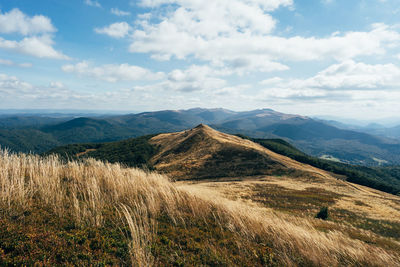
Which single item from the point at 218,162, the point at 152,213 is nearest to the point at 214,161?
the point at 218,162

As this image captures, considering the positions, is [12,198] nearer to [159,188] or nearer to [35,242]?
[35,242]

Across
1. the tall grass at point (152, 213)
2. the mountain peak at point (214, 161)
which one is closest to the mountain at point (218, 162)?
the mountain peak at point (214, 161)

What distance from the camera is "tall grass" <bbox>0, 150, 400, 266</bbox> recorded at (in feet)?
20.9

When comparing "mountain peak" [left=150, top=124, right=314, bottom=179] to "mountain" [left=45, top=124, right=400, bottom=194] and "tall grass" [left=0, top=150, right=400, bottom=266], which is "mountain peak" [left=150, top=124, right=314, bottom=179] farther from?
"tall grass" [left=0, top=150, right=400, bottom=266]

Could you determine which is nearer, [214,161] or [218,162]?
[218,162]

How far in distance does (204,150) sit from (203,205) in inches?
2859

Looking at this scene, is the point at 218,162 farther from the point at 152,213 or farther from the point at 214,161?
the point at 152,213

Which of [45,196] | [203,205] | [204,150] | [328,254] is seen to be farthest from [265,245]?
[204,150]

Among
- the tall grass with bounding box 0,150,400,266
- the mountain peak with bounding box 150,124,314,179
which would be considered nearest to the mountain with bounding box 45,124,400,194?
the mountain peak with bounding box 150,124,314,179

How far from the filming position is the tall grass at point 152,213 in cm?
638

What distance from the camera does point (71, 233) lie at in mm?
5719

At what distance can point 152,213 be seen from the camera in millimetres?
7902

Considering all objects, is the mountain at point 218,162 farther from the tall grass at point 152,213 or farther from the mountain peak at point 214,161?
the tall grass at point 152,213

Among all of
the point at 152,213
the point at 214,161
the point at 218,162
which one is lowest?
the point at 218,162
